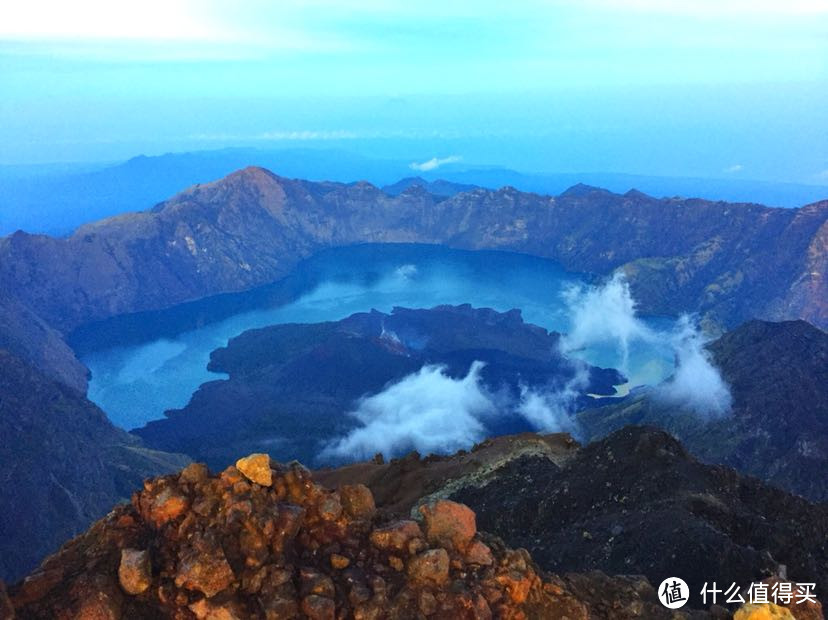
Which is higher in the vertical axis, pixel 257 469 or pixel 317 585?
pixel 257 469

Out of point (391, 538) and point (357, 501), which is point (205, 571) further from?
point (357, 501)

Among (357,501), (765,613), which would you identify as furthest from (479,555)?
(765,613)

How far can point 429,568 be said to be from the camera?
629 inches

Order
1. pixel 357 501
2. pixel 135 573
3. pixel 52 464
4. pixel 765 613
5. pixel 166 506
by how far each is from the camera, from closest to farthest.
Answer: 1. pixel 135 573
2. pixel 765 613
3. pixel 166 506
4. pixel 357 501
5. pixel 52 464

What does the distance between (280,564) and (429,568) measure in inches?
135

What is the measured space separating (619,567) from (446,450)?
7859 centimetres

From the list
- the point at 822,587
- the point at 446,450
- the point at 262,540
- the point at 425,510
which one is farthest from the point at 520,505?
the point at 446,450

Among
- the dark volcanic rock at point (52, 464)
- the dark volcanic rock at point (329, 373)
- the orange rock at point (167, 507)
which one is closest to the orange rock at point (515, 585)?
the orange rock at point (167, 507)

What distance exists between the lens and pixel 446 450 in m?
106

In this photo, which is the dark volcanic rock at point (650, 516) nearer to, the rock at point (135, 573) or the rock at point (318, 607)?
the rock at point (318, 607)

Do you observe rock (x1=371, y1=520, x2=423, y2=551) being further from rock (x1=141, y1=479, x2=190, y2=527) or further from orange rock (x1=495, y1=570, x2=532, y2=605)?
rock (x1=141, y1=479, x2=190, y2=527)

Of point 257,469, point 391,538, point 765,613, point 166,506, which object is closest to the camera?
point 765,613

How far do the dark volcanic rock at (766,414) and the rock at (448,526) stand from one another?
77.7 meters

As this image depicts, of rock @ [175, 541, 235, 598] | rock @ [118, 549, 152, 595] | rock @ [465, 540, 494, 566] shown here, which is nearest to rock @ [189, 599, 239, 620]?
rock @ [175, 541, 235, 598]
